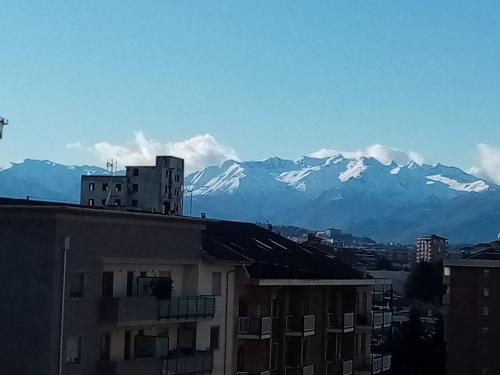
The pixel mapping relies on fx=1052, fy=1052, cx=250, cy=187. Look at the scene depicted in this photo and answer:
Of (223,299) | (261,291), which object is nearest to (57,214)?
(223,299)

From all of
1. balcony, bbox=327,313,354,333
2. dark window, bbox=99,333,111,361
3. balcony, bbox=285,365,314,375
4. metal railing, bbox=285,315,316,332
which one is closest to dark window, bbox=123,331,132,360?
dark window, bbox=99,333,111,361

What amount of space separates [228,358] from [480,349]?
39639mm

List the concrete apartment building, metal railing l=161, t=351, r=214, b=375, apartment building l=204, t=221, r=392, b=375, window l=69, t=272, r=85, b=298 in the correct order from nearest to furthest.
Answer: window l=69, t=272, r=85, b=298 → metal railing l=161, t=351, r=214, b=375 → apartment building l=204, t=221, r=392, b=375 → the concrete apartment building

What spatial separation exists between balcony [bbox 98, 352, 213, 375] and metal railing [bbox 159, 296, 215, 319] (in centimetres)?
105

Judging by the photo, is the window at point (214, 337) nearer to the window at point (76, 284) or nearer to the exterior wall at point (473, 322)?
the window at point (76, 284)

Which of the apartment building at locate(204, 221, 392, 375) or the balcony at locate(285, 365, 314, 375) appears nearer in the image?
the apartment building at locate(204, 221, 392, 375)

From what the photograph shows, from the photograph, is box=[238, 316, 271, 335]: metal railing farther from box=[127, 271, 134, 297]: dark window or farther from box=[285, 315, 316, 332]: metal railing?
box=[127, 271, 134, 297]: dark window

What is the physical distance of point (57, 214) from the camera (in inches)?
924

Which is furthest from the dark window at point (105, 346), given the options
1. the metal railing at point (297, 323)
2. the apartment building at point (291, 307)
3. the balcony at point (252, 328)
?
the metal railing at point (297, 323)

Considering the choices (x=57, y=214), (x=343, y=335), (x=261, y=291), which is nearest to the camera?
(x=57, y=214)

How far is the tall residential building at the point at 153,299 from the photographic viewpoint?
76.9ft

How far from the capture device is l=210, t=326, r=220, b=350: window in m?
31.1

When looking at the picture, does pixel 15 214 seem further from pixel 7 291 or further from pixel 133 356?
pixel 133 356

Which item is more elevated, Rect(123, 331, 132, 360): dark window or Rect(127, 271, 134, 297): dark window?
Rect(127, 271, 134, 297): dark window
